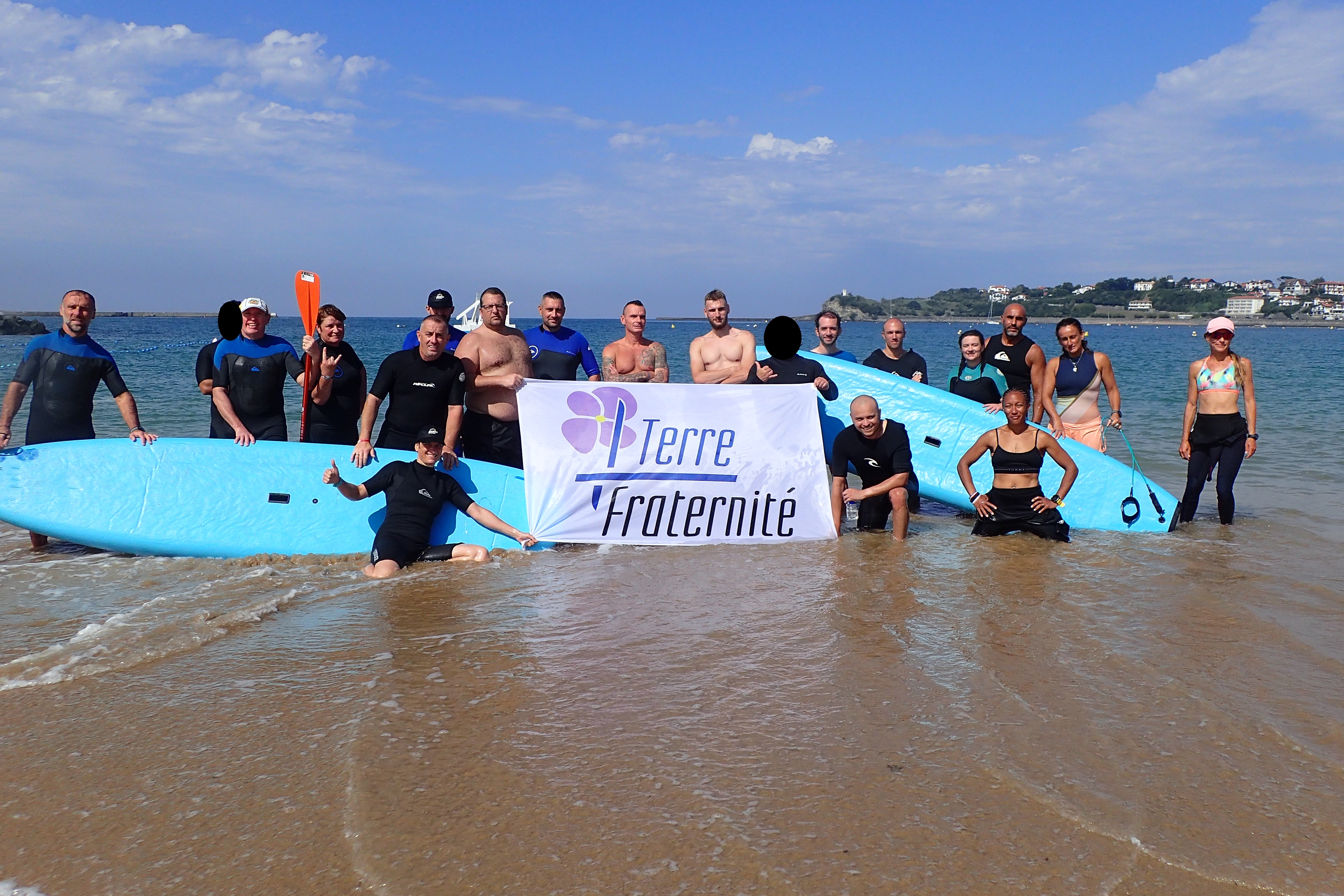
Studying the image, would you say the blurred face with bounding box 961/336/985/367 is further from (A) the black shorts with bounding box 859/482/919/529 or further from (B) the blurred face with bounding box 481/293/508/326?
(B) the blurred face with bounding box 481/293/508/326

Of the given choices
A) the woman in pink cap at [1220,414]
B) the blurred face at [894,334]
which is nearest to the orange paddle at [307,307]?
the blurred face at [894,334]

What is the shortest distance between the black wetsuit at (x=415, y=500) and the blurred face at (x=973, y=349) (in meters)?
4.17

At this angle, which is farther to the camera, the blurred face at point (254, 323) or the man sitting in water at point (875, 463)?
the man sitting in water at point (875, 463)

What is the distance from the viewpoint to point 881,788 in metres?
2.88

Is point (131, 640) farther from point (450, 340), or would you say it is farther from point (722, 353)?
point (722, 353)

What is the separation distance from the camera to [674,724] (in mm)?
3324

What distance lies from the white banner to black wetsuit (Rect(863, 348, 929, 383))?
174 cm

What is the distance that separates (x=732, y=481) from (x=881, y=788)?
352 cm

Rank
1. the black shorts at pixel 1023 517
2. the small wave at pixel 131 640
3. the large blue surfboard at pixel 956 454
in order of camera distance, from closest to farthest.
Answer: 1. the small wave at pixel 131 640
2. the black shorts at pixel 1023 517
3. the large blue surfboard at pixel 956 454

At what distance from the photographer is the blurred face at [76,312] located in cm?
563

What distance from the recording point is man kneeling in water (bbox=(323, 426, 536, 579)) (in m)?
5.66

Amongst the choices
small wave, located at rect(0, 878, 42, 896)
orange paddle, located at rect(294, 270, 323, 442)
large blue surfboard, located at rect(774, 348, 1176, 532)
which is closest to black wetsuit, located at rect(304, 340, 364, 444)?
orange paddle, located at rect(294, 270, 323, 442)

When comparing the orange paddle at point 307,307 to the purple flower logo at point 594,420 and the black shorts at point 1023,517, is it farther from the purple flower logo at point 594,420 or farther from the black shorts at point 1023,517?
the black shorts at point 1023,517

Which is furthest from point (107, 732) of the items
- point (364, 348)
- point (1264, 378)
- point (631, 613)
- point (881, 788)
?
point (364, 348)
